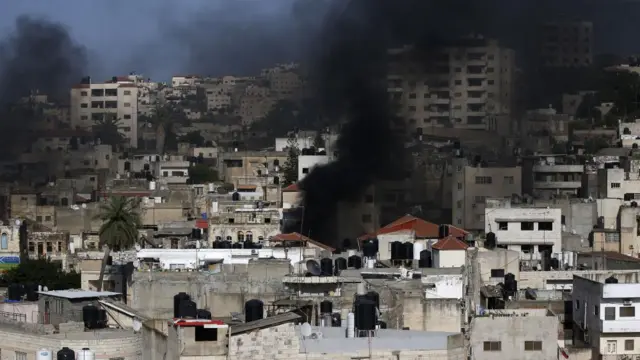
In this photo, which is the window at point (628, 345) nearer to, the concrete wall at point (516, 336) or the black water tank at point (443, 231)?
the concrete wall at point (516, 336)

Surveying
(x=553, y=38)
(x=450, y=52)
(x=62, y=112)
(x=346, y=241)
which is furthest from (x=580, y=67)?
(x=346, y=241)

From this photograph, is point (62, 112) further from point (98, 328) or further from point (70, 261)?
point (98, 328)

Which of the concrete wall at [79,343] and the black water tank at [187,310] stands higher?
the black water tank at [187,310]

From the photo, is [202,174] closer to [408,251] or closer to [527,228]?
[527,228]

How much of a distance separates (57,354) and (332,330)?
12.6 feet

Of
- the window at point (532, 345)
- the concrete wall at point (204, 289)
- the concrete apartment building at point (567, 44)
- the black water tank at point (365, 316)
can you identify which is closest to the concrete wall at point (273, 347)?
the black water tank at point (365, 316)

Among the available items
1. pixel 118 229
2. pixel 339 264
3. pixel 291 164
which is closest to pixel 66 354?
pixel 339 264

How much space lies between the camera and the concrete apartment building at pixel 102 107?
492 ft

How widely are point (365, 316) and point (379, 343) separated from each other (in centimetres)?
110

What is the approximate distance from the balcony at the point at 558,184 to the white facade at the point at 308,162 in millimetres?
8401

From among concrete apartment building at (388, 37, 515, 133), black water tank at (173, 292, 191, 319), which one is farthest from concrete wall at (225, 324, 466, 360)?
concrete apartment building at (388, 37, 515, 133)

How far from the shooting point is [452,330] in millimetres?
30703

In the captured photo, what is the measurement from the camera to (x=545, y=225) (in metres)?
54.4

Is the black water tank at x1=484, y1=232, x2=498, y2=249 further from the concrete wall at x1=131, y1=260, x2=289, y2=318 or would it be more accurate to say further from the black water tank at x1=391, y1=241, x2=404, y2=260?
the concrete wall at x1=131, y1=260, x2=289, y2=318
